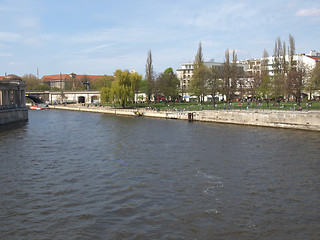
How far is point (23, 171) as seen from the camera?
83.8ft

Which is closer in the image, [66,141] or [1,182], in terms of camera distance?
[1,182]

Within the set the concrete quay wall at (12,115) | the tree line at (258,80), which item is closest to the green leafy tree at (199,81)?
the tree line at (258,80)

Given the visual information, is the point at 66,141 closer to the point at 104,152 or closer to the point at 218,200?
the point at 104,152

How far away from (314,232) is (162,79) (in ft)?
274

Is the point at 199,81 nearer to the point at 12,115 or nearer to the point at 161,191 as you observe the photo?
the point at 12,115

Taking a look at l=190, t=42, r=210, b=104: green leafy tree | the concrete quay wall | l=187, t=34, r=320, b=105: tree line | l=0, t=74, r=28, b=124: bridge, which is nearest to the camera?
the concrete quay wall

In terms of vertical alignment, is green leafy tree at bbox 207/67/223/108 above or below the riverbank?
above

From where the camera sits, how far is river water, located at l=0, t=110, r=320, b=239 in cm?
1539

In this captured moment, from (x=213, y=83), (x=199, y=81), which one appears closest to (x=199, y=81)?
(x=199, y=81)

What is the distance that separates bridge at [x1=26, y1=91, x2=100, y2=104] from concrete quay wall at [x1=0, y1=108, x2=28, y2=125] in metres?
66.5

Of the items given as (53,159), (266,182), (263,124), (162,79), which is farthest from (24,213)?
(162,79)

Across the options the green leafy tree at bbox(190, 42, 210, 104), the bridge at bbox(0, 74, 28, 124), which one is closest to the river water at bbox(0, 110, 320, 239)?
the bridge at bbox(0, 74, 28, 124)

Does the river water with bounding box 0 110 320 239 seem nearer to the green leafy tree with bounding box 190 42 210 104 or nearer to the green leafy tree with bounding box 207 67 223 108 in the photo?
the green leafy tree with bounding box 207 67 223 108

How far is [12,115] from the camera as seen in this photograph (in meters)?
65.9
